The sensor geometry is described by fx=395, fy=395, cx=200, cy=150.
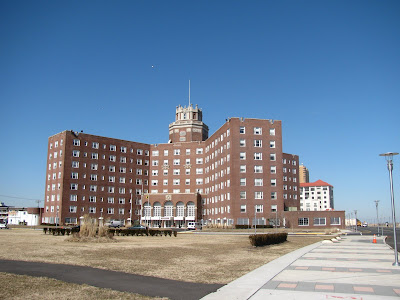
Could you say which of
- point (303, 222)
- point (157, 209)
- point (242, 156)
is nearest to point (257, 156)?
point (242, 156)

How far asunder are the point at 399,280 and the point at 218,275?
7.06 metres

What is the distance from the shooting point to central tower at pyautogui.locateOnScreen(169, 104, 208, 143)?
12619cm

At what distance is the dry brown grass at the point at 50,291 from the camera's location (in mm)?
11578

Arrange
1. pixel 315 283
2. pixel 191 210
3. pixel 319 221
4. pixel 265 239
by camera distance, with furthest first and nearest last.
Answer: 1. pixel 191 210
2. pixel 319 221
3. pixel 265 239
4. pixel 315 283

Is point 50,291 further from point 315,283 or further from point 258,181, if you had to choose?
point 258,181

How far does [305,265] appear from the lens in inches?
784

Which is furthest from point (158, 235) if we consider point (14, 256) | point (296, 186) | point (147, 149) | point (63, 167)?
point (296, 186)

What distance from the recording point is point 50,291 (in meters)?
12.3

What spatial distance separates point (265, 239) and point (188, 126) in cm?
9444

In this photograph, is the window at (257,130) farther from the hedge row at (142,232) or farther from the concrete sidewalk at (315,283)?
the concrete sidewalk at (315,283)

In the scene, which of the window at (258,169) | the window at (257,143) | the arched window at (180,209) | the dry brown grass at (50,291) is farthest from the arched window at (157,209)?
the dry brown grass at (50,291)

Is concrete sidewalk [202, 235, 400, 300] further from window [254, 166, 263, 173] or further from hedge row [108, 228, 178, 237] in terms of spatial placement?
window [254, 166, 263, 173]

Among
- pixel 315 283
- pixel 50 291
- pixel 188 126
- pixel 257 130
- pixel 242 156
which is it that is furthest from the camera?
pixel 188 126

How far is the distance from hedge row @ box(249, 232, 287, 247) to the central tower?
8841 centimetres
